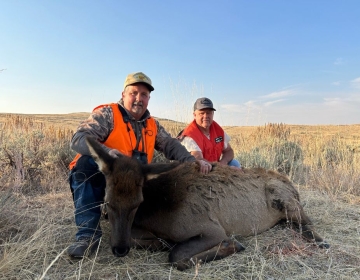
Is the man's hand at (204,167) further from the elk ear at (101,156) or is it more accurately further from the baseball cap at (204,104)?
the baseball cap at (204,104)

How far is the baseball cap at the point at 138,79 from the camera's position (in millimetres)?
5325

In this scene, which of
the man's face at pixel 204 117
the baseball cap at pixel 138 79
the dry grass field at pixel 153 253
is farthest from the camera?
the man's face at pixel 204 117

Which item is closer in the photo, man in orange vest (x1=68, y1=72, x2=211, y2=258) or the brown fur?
the brown fur

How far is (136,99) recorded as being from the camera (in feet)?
17.6

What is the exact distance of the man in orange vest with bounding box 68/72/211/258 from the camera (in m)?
4.31

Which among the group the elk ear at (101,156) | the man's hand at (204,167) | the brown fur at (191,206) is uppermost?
the elk ear at (101,156)

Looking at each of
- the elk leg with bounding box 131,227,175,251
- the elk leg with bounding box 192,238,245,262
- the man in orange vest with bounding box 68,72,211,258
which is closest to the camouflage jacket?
the man in orange vest with bounding box 68,72,211,258

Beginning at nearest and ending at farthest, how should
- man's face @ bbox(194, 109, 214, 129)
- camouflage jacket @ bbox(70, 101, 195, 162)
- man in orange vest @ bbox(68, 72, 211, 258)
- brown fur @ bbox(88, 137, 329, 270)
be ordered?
brown fur @ bbox(88, 137, 329, 270)
man in orange vest @ bbox(68, 72, 211, 258)
camouflage jacket @ bbox(70, 101, 195, 162)
man's face @ bbox(194, 109, 214, 129)

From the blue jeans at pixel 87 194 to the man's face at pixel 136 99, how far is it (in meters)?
1.24

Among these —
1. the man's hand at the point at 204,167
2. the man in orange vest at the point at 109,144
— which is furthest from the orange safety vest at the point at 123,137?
the man's hand at the point at 204,167

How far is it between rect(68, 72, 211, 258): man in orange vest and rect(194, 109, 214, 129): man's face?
1.45 metres

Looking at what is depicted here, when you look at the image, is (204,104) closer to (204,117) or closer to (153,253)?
(204,117)

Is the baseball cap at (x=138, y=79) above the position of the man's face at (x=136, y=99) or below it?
above

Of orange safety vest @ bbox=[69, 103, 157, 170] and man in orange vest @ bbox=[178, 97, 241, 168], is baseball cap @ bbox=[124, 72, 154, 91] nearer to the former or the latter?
orange safety vest @ bbox=[69, 103, 157, 170]
